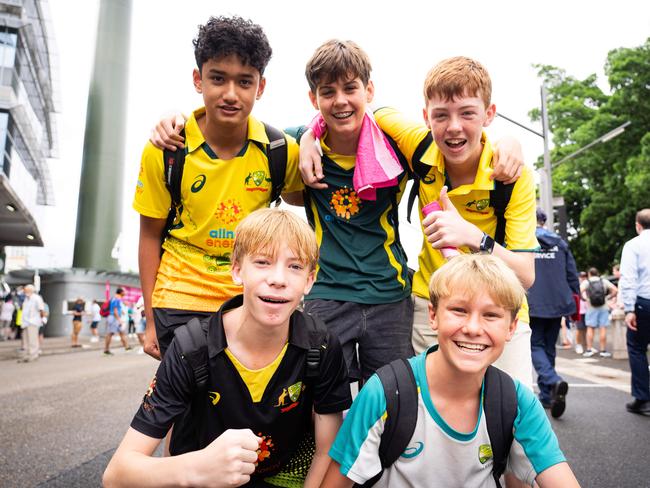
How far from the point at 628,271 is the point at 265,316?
5.51 meters

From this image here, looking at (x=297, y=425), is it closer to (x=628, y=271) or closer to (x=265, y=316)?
(x=265, y=316)

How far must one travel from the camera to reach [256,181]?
313 centimetres

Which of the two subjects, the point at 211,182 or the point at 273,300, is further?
the point at 211,182

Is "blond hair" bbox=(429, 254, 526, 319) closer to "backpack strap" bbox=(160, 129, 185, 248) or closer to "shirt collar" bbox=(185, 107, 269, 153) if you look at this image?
"shirt collar" bbox=(185, 107, 269, 153)

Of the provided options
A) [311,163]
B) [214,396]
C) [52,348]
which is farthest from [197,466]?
[52,348]

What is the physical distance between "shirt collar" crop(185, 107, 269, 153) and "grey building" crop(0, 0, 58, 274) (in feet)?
66.4

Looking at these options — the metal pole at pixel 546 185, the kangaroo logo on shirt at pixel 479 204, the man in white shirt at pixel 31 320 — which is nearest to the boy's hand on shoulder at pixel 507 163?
the kangaroo logo on shirt at pixel 479 204

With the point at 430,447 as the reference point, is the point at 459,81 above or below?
above

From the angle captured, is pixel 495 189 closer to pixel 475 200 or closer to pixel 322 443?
pixel 475 200

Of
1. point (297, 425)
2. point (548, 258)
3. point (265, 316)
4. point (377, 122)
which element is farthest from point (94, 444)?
point (548, 258)

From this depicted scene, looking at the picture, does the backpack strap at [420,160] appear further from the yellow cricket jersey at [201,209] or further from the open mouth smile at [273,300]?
the open mouth smile at [273,300]

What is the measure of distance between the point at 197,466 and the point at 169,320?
3.93ft

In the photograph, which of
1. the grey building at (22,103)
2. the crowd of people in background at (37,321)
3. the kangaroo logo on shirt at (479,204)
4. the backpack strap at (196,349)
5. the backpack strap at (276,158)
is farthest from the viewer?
the grey building at (22,103)

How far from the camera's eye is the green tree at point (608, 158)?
23.8 m
